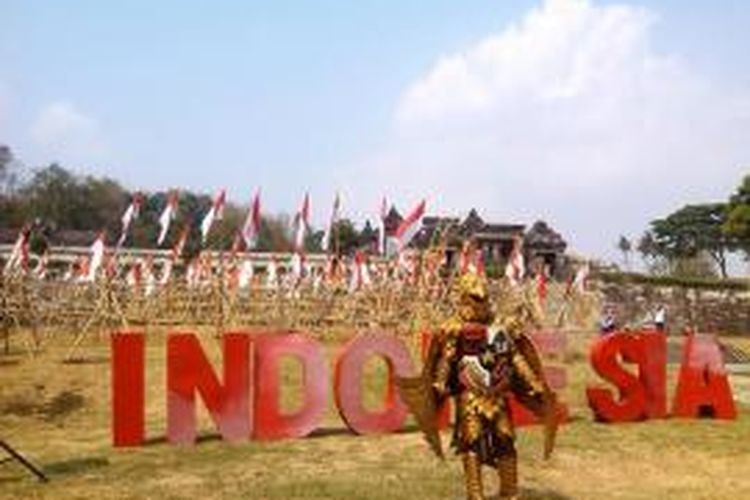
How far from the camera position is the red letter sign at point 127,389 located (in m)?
15.4

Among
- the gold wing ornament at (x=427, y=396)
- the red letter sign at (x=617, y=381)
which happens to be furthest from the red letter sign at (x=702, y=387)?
the gold wing ornament at (x=427, y=396)

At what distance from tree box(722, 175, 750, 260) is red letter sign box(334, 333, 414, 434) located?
54.0 metres

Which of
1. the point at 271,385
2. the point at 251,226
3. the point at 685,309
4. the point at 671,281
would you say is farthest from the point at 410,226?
the point at 671,281

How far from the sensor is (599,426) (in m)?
18.5

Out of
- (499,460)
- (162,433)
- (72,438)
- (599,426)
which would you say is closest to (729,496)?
(499,460)

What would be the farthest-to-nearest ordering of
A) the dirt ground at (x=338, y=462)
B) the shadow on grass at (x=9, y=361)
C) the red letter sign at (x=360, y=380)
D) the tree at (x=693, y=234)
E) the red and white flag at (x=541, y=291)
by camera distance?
the tree at (x=693, y=234)
the red and white flag at (x=541, y=291)
the shadow on grass at (x=9, y=361)
the red letter sign at (x=360, y=380)
the dirt ground at (x=338, y=462)

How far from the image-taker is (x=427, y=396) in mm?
11844

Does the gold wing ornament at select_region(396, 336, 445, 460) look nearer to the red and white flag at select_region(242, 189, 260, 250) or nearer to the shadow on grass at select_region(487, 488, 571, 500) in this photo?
the shadow on grass at select_region(487, 488, 571, 500)

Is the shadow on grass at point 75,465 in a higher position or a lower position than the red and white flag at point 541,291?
lower

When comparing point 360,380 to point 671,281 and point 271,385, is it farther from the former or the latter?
point 671,281

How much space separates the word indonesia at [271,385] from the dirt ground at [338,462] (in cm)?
27

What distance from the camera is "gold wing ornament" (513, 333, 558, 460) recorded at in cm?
1184

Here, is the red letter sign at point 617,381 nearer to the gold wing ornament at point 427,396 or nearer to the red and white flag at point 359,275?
the gold wing ornament at point 427,396

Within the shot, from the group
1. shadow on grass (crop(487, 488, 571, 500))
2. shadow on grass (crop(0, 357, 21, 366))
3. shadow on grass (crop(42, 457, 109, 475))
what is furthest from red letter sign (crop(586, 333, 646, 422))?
shadow on grass (crop(0, 357, 21, 366))
